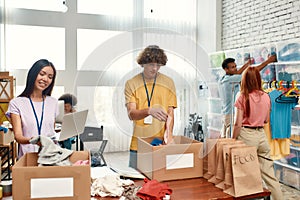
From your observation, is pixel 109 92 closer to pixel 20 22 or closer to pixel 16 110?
pixel 16 110

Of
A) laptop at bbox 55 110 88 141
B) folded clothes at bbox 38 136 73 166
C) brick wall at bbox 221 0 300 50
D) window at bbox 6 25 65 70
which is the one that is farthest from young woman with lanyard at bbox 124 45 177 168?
window at bbox 6 25 65 70

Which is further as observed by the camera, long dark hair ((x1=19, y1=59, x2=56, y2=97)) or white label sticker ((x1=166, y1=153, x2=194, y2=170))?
long dark hair ((x1=19, y1=59, x2=56, y2=97))

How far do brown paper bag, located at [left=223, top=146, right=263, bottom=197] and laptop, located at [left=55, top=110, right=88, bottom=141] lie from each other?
0.69 meters

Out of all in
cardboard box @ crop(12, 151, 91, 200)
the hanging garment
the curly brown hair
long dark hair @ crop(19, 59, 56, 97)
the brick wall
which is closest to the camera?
cardboard box @ crop(12, 151, 91, 200)

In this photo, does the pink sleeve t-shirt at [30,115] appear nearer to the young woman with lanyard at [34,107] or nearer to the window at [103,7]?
the young woman with lanyard at [34,107]

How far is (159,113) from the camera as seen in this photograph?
148 cm

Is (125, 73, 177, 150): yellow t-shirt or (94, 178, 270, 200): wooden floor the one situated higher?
(125, 73, 177, 150): yellow t-shirt

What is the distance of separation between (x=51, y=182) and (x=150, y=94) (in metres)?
0.55

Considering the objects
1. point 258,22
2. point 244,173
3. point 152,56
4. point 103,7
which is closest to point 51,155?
point 152,56

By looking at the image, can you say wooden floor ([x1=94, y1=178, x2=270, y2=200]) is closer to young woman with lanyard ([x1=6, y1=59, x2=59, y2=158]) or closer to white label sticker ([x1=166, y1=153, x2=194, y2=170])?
white label sticker ([x1=166, y1=153, x2=194, y2=170])

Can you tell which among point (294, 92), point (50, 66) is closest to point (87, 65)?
point (50, 66)

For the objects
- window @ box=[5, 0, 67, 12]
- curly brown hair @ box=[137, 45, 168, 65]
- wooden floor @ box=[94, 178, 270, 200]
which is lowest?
wooden floor @ box=[94, 178, 270, 200]

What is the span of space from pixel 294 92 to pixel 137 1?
12.4 feet

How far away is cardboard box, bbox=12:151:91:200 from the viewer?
1.20 m
